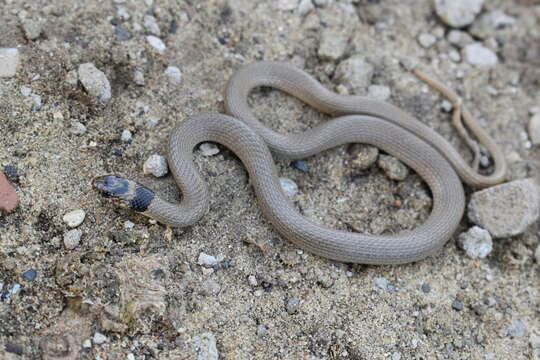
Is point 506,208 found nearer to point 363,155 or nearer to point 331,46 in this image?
point 363,155

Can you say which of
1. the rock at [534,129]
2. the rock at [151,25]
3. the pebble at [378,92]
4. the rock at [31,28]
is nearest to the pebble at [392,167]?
the pebble at [378,92]

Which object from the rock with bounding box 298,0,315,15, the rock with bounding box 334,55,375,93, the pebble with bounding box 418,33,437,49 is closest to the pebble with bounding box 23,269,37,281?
the rock with bounding box 334,55,375,93

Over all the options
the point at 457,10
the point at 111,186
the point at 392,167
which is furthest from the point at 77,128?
the point at 457,10

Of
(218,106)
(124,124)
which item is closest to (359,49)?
(218,106)

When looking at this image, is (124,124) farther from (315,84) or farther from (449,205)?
(449,205)

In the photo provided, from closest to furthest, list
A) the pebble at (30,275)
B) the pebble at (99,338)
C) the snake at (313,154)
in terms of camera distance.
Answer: the pebble at (99,338) → the pebble at (30,275) → the snake at (313,154)

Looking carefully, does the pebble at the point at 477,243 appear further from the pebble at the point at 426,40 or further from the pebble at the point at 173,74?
the pebble at the point at 173,74
